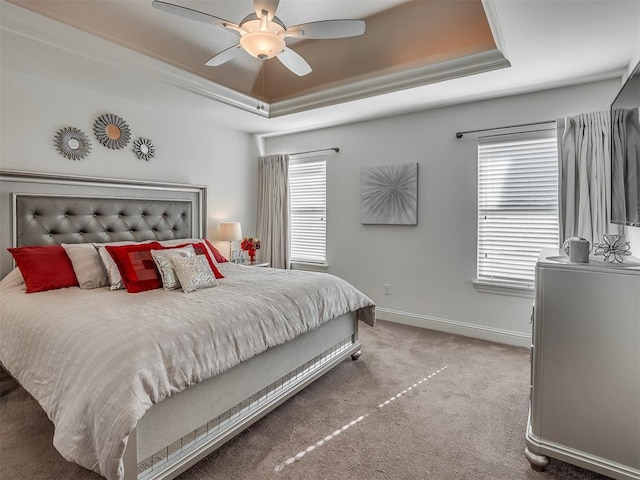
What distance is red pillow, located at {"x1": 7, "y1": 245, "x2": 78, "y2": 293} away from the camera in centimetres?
239

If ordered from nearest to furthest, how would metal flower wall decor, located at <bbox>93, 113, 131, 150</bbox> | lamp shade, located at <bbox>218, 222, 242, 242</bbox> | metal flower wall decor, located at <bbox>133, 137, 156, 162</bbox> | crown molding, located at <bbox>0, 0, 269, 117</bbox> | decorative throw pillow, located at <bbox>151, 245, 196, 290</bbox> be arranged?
crown molding, located at <bbox>0, 0, 269, 117</bbox> < decorative throw pillow, located at <bbox>151, 245, 196, 290</bbox> < metal flower wall decor, located at <bbox>93, 113, 131, 150</bbox> < metal flower wall decor, located at <bbox>133, 137, 156, 162</bbox> < lamp shade, located at <bbox>218, 222, 242, 242</bbox>

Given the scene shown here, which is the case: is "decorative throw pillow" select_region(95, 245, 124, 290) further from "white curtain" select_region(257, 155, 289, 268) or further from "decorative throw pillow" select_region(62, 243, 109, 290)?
"white curtain" select_region(257, 155, 289, 268)

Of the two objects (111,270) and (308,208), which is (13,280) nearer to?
(111,270)

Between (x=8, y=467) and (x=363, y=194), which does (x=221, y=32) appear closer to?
(x=363, y=194)

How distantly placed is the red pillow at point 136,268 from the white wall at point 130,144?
105 cm

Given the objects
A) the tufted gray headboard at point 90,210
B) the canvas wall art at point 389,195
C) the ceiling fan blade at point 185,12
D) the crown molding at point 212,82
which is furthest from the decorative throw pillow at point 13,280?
the canvas wall art at point 389,195

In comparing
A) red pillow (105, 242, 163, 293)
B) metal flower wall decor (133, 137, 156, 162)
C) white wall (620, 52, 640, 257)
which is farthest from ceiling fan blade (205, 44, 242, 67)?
white wall (620, 52, 640, 257)

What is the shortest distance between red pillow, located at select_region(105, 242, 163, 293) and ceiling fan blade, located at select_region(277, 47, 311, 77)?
1744mm

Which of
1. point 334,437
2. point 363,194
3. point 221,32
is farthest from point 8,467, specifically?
point 363,194

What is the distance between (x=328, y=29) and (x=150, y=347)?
194cm

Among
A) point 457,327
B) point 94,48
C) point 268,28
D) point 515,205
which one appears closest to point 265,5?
point 268,28

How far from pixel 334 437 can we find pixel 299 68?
2.42 m

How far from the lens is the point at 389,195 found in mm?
3926

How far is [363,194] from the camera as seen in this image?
13.5 feet
